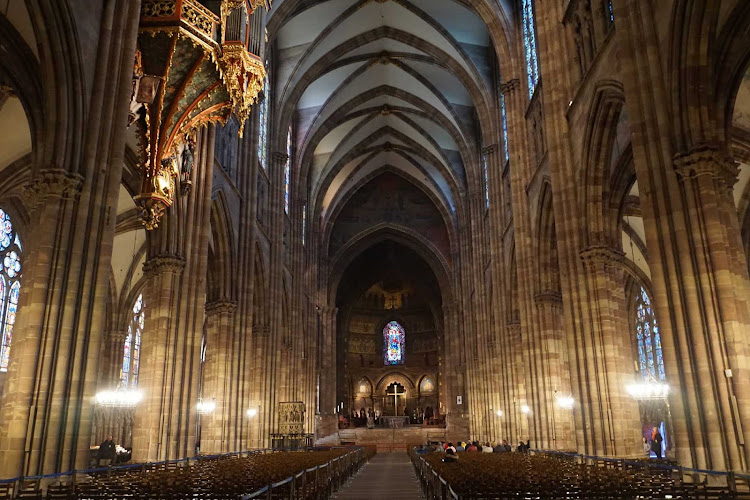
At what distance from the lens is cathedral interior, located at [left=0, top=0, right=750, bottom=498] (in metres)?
9.75

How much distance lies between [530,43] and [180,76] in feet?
49.0

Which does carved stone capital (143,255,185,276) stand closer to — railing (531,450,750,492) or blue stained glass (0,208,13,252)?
blue stained glass (0,208,13,252)

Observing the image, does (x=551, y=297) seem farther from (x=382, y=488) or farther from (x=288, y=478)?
(x=288, y=478)

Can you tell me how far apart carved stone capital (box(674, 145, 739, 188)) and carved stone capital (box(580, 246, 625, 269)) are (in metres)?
5.17

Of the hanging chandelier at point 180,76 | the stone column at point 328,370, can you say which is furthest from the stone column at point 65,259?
the stone column at point 328,370

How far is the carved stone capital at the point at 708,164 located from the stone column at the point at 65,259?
974 centimetres

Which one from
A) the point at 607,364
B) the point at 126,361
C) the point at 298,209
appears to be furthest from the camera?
the point at 298,209

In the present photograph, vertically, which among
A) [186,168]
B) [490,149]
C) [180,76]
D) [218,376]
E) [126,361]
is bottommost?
[218,376]

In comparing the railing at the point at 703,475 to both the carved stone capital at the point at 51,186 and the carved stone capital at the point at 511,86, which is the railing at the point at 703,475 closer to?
the carved stone capital at the point at 51,186

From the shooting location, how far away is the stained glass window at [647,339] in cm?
2860

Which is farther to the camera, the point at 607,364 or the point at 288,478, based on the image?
the point at 607,364

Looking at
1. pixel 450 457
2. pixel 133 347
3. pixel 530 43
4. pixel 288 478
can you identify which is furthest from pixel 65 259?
pixel 133 347

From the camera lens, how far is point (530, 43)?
76.0 ft

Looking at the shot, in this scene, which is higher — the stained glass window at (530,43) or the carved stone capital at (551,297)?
the stained glass window at (530,43)
